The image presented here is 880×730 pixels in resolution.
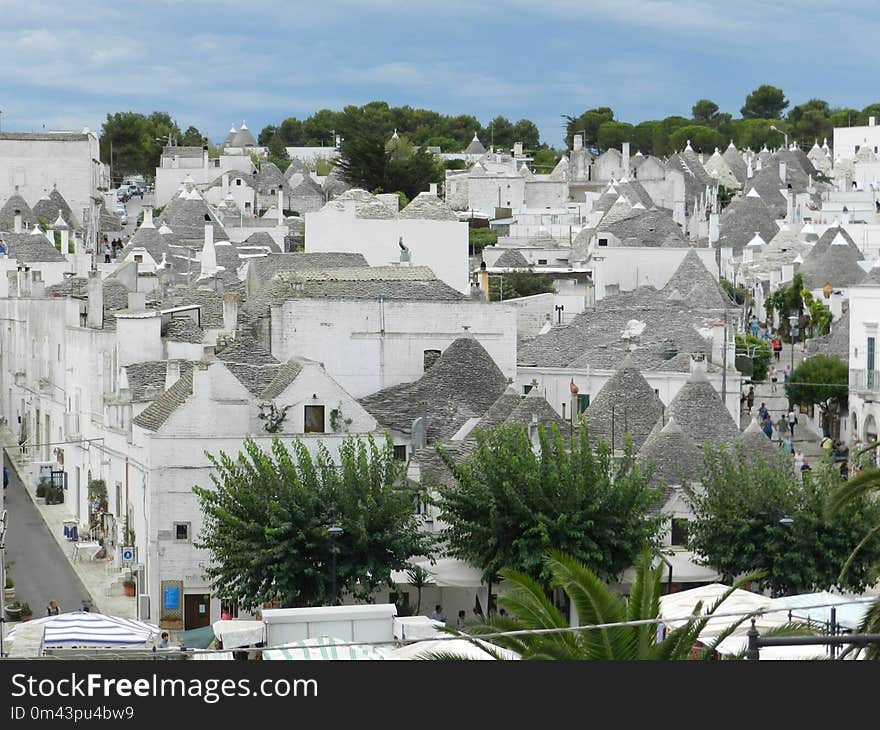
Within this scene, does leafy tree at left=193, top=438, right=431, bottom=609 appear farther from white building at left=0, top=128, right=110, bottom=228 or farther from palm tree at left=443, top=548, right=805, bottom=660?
white building at left=0, top=128, right=110, bottom=228

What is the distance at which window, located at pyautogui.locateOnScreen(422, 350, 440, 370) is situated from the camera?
58.6 meters

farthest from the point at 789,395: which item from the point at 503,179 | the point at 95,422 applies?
the point at 503,179

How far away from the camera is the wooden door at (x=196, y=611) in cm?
4403

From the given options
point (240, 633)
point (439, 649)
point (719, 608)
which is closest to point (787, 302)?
point (719, 608)

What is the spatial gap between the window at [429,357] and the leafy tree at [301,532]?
1680cm

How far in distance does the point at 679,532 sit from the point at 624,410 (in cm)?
725

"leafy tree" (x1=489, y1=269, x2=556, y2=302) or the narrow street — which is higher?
"leafy tree" (x1=489, y1=269, x2=556, y2=302)

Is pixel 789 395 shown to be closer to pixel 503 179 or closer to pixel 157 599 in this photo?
pixel 157 599

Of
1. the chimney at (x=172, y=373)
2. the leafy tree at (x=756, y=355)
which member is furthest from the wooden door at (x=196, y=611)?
the leafy tree at (x=756, y=355)

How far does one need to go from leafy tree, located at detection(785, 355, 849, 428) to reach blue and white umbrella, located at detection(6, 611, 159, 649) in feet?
107

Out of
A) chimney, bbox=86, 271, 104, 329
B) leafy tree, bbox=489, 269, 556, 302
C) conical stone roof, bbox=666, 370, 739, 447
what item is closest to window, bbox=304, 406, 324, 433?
conical stone roof, bbox=666, 370, 739, 447

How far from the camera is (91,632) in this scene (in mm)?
35594

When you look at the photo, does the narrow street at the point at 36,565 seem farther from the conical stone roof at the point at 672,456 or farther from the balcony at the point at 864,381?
the balcony at the point at 864,381

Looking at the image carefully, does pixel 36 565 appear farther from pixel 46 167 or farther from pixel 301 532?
pixel 46 167
